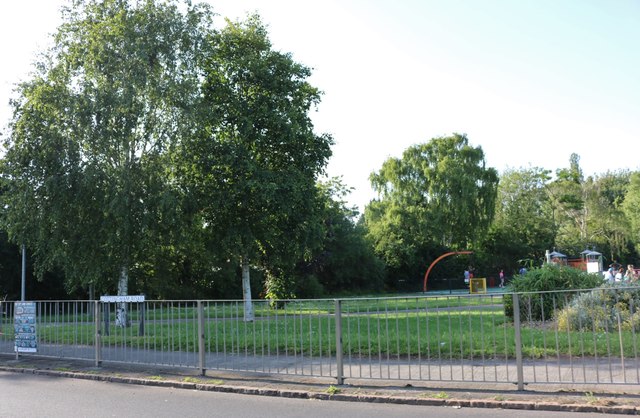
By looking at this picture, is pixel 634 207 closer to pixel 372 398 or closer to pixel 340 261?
pixel 340 261

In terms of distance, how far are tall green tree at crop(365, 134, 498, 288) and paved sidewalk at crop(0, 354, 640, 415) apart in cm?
4762

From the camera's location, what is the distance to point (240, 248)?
24.6m

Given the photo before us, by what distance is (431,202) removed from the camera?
61.1 metres

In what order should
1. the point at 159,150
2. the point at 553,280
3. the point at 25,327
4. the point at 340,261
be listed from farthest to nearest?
the point at 340,261, the point at 159,150, the point at 553,280, the point at 25,327

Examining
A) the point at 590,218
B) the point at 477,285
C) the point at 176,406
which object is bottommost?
the point at 176,406

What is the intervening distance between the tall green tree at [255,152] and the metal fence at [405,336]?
11263 mm

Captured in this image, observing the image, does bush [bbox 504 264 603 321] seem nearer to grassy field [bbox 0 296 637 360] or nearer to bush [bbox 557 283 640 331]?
grassy field [bbox 0 296 637 360]

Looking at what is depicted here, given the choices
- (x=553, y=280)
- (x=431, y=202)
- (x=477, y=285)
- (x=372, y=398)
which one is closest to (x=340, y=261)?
(x=477, y=285)

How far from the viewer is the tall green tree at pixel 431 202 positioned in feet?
196

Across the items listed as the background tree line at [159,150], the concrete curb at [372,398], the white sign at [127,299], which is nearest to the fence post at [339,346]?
the concrete curb at [372,398]

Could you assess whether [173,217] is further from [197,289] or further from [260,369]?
[197,289]

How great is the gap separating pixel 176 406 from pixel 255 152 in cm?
1747

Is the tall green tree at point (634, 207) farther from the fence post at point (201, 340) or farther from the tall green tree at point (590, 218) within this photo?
the fence post at point (201, 340)

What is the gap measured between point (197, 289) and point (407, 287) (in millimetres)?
25053
